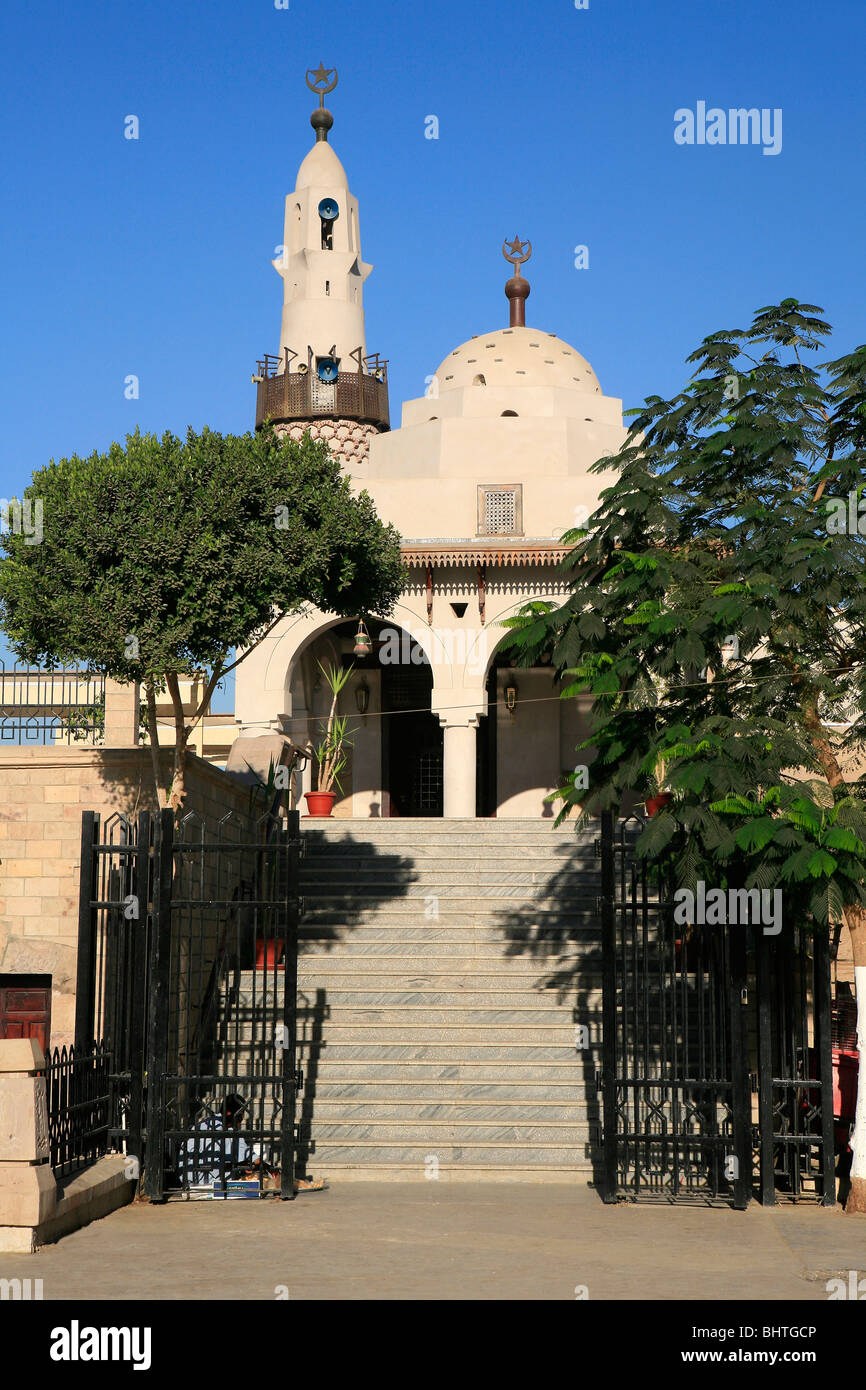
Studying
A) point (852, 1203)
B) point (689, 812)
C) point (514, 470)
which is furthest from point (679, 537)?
point (514, 470)

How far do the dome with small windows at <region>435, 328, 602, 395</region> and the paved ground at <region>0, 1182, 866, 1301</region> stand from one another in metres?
17.4

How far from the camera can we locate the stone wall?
1247 centimetres

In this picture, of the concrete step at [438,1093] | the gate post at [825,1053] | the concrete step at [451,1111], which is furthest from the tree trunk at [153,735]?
the gate post at [825,1053]

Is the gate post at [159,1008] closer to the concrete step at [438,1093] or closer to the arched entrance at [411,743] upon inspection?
the concrete step at [438,1093]

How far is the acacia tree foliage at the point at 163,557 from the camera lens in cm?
1169

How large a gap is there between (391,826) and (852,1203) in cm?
891

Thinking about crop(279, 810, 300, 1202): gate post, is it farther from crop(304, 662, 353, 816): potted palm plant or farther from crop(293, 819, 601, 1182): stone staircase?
crop(304, 662, 353, 816): potted palm plant

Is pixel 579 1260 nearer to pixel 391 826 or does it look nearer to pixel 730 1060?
pixel 730 1060

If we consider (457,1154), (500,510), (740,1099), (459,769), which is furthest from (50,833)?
(500,510)

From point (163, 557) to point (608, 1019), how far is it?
17.6 ft

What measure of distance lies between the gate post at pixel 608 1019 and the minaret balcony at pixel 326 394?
78.2 ft

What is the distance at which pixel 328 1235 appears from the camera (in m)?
8.21

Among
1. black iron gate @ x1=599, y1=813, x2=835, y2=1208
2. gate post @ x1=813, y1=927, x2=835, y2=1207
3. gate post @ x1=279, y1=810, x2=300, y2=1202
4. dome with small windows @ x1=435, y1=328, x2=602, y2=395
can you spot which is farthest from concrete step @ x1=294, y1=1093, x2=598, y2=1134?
dome with small windows @ x1=435, y1=328, x2=602, y2=395

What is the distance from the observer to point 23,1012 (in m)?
12.6
